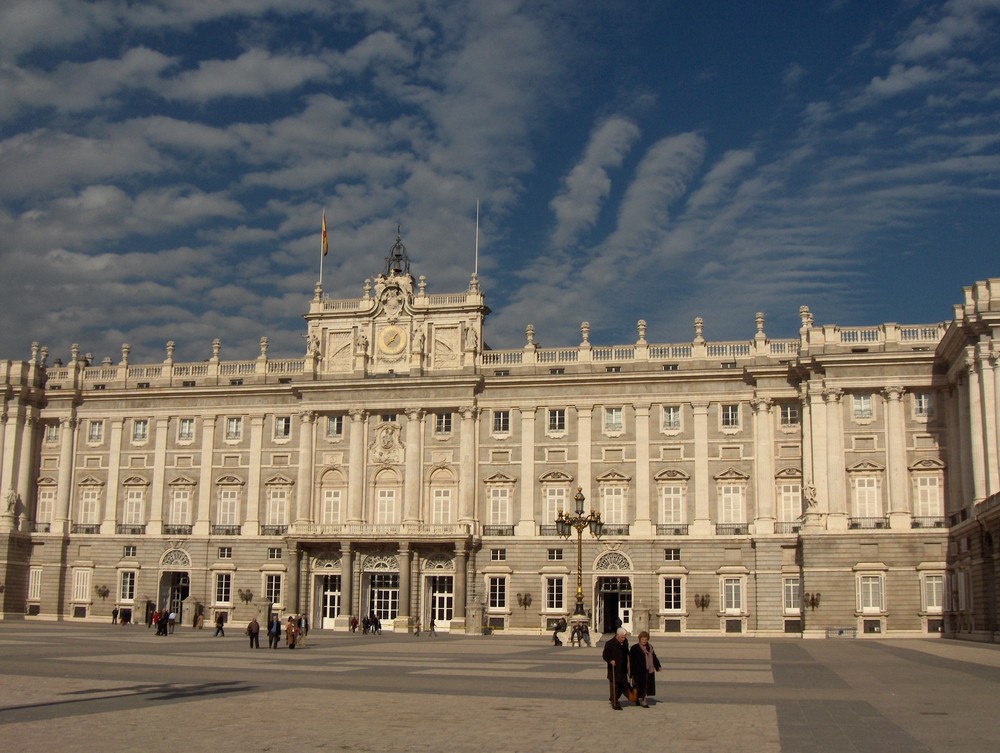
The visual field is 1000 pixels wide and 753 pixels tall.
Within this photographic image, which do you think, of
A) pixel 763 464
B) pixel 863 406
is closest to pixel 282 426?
pixel 763 464

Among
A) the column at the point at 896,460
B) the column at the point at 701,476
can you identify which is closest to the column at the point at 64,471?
the column at the point at 701,476

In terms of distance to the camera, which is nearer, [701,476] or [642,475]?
[701,476]

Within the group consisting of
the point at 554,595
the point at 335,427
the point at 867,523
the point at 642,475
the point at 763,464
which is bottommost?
the point at 554,595

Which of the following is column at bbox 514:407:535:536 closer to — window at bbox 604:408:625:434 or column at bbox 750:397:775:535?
window at bbox 604:408:625:434

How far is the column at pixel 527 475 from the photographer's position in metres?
66.0

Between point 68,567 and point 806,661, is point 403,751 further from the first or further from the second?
point 68,567

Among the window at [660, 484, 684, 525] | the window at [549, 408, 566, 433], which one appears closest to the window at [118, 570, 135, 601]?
the window at [549, 408, 566, 433]

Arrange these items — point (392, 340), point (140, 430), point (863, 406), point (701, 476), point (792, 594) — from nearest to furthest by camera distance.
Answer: point (863, 406) → point (792, 594) → point (701, 476) → point (392, 340) → point (140, 430)

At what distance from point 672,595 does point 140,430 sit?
36.6 meters

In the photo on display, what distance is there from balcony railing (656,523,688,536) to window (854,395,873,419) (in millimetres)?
11528

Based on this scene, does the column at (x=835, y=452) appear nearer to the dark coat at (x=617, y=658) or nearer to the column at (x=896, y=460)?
the column at (x=896, y=460)

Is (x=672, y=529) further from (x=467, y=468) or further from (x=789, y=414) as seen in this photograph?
(x=467, y=468)

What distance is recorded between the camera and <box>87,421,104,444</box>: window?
7462 cm

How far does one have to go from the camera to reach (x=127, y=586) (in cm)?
7169
